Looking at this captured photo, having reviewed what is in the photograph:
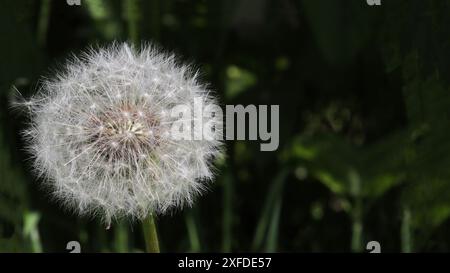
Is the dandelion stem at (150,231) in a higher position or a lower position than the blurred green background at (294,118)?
lower

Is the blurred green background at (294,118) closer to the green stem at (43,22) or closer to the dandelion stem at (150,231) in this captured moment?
the green stem at (43,22)

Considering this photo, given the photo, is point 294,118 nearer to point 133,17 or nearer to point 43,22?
point 133,17

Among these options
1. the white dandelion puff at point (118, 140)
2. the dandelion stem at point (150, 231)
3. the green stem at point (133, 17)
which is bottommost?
the dandelion stem at point (150, 231)

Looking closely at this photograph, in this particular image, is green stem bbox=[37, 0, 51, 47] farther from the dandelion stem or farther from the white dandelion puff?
the dandelion stem

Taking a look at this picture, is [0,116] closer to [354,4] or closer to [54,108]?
[54,108]

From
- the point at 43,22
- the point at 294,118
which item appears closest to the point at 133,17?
the point at 43,22

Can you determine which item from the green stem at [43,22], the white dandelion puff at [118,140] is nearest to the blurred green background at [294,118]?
the green stem at [43,22]

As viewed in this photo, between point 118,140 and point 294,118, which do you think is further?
point 294,118
